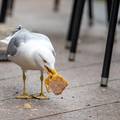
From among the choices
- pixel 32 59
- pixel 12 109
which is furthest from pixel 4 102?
pixel 32 59

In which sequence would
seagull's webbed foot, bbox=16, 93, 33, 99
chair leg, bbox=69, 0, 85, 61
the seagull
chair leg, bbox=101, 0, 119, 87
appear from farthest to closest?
chair leg, bbox=69, 0, 85, 61, chair leg, bbox=101, 0, 119, 87, seagull's webbed foot, bbox=16, 93, 33, 99, the seagull

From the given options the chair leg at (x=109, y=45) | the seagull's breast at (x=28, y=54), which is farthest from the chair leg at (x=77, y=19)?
the seagull's breast at (x=28, y=54)

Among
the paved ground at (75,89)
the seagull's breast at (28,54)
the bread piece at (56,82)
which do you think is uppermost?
the seagull's breast at (28,54)

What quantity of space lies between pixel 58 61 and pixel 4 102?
862 mm

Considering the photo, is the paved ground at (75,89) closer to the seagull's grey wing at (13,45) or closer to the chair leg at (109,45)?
the chair leg at (109,45)

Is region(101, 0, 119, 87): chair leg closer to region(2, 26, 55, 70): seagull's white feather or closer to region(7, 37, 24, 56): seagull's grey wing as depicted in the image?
region(2, 26, 55, 70): seagull's white feather

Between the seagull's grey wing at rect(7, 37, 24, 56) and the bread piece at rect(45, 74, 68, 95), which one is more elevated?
the seagull's grey wing at rect(7, 37, 24, 56)

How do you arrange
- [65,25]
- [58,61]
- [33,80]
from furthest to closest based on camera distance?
1. [65,25]
2. [58,61]
3. [33,80]

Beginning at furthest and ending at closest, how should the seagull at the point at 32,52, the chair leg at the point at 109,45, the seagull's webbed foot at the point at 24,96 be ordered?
the chair leg at the point at 109,45 < the seagull's webbed foot at the point at 24,96 < the seagull at the point at 32,52

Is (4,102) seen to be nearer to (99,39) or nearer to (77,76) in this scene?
(77,76)

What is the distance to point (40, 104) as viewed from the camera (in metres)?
2.05

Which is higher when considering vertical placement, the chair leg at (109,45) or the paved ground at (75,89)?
the chair leg at (109,45)

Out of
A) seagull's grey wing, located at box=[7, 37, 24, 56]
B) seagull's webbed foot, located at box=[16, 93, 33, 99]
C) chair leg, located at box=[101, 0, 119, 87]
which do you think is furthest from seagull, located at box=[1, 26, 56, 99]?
chair leg, located at box=[101, 0, 119, 87]

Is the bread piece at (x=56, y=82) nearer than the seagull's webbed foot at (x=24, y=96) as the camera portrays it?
Yes
